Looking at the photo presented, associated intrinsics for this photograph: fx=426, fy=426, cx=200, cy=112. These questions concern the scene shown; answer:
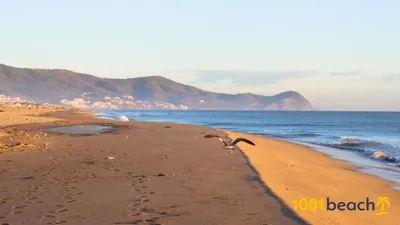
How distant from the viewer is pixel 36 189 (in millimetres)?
9594

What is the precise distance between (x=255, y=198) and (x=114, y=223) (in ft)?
10.6

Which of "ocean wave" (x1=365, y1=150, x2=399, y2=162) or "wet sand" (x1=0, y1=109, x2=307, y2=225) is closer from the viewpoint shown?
"wet sand" (x1=0, y1=109, x2=307, y2=225)

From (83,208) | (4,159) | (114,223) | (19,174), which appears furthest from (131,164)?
(114,223)

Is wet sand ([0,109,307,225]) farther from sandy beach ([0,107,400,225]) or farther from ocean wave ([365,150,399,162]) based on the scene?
ocean wave ([365,150,399,162])

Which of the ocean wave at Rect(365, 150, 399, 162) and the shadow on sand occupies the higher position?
the shadow on sand

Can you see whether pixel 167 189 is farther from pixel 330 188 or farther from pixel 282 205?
pixel 330 188

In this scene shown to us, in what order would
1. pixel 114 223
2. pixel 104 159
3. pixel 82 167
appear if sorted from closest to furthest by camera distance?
pixel 114 223
pixel 82 167
pixel 104 159

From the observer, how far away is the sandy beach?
300 inches

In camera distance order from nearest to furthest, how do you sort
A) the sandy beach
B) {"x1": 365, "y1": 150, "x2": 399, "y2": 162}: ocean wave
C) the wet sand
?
the wet sand
the sandy beach
{"x1": 365, "y1": 150, "x2": 399, "y2": 162}: ocean wave

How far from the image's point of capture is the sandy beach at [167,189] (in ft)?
25.0

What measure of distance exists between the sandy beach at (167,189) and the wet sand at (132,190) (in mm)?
18

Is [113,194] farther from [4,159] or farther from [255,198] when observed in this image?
[4,159]

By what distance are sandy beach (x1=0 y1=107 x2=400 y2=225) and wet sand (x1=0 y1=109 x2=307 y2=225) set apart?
18 mm

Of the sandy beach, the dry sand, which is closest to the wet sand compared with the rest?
the sandy beach
